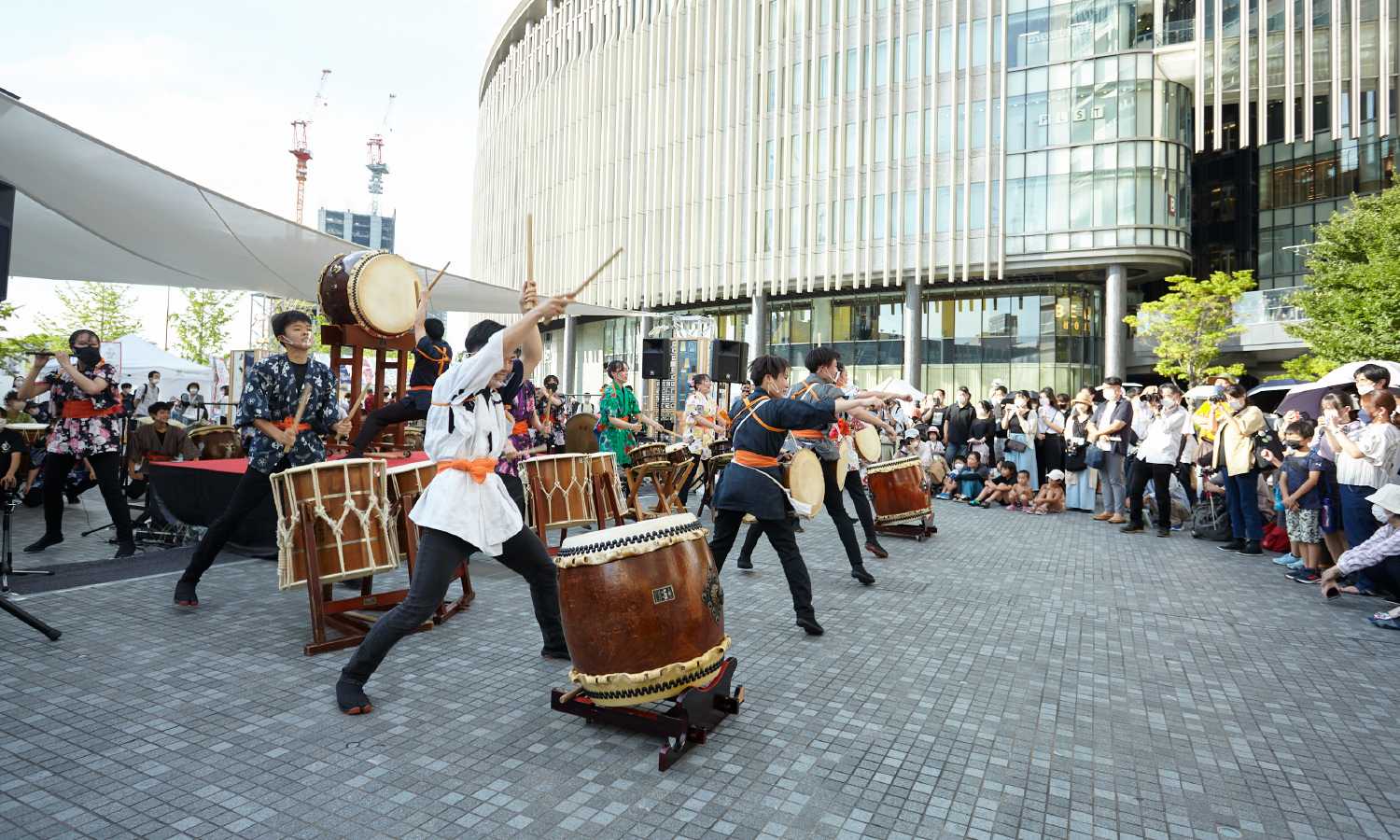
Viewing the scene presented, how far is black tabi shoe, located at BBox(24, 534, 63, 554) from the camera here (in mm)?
6527

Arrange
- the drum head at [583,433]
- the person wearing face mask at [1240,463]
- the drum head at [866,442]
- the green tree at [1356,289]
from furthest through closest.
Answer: the green tree at [1356,289]
the drum head at [583,433]
the person wearing face mask at [1240,463]
the drum head at [866,442]

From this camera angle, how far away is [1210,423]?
989 cm

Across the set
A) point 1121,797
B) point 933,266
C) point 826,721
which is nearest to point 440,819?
point 826,721

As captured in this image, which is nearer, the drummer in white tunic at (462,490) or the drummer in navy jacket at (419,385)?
the drummer in white tunic at (462,490)

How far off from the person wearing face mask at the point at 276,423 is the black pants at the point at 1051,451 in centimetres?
1020

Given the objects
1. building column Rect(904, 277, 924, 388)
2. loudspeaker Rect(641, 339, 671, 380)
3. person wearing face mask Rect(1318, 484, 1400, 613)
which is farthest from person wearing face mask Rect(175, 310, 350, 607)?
building column Rect(904, 277, 924, 388)

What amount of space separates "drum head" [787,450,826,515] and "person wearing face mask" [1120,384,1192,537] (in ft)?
17.6

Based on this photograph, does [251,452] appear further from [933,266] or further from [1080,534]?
[933,266]

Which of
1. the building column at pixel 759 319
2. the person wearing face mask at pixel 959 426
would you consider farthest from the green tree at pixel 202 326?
the person wearing face mask at pixel 959 426

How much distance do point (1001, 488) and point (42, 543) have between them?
11412 mm

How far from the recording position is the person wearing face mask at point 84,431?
6.36 m

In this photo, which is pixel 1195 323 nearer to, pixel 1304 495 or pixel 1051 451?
pixel 1051 451

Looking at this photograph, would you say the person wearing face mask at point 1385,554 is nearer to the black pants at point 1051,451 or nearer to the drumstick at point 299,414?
the black pants at point 1051,451

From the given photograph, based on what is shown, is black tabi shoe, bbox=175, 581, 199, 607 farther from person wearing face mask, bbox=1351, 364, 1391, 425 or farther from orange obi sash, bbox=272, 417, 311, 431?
person wearing face mask, bbox=1351, 364, 1391, 425
